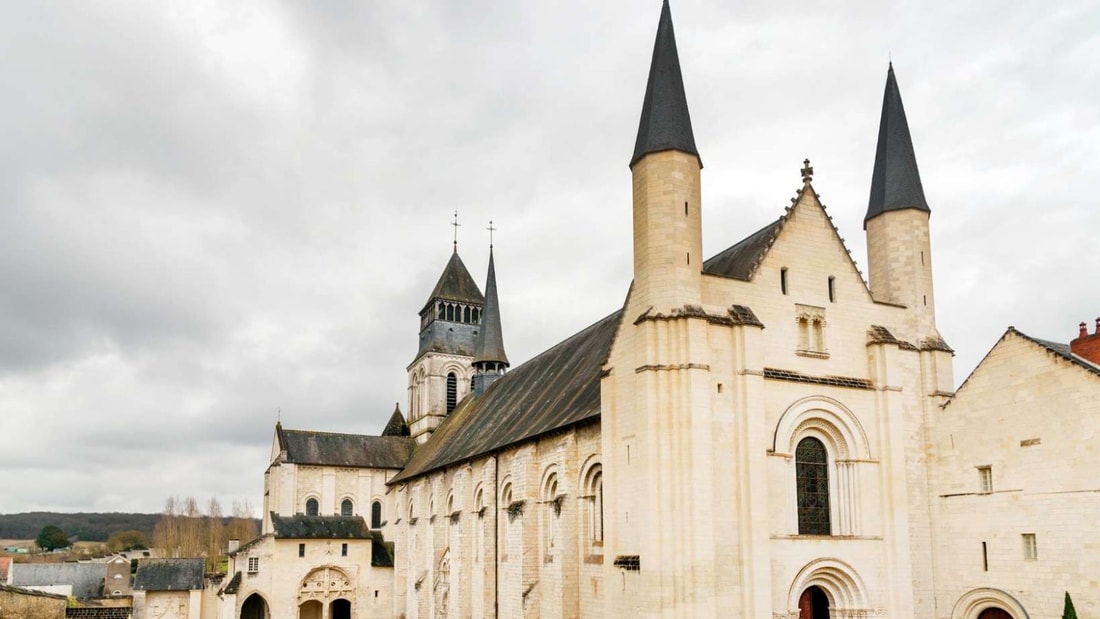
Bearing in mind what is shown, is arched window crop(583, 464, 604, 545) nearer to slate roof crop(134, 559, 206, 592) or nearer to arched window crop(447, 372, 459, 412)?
slate roof crop(134, 559, 206, 592)

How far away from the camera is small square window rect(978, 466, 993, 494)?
2347cm

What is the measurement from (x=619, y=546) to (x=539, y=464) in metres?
7.85

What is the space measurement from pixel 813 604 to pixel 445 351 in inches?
1512

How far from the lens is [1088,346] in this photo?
77.7 feet

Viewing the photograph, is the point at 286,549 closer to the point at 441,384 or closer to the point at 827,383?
the point at 441,384

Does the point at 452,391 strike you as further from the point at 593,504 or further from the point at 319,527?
the point at 593,504

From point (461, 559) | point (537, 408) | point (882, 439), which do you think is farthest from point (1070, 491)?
point (461, 559)

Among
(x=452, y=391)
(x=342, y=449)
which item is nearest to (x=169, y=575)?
(x=342, y=449)

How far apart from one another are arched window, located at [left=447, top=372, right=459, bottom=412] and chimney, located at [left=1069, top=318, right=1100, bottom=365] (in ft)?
132

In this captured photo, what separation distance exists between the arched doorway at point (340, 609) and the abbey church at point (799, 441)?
21544 millimetres

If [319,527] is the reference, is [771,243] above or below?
above

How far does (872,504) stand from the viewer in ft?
79.2

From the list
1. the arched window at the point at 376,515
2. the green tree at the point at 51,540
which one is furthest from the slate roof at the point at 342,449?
the green tree at the point at 51,540

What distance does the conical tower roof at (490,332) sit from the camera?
54750mm
